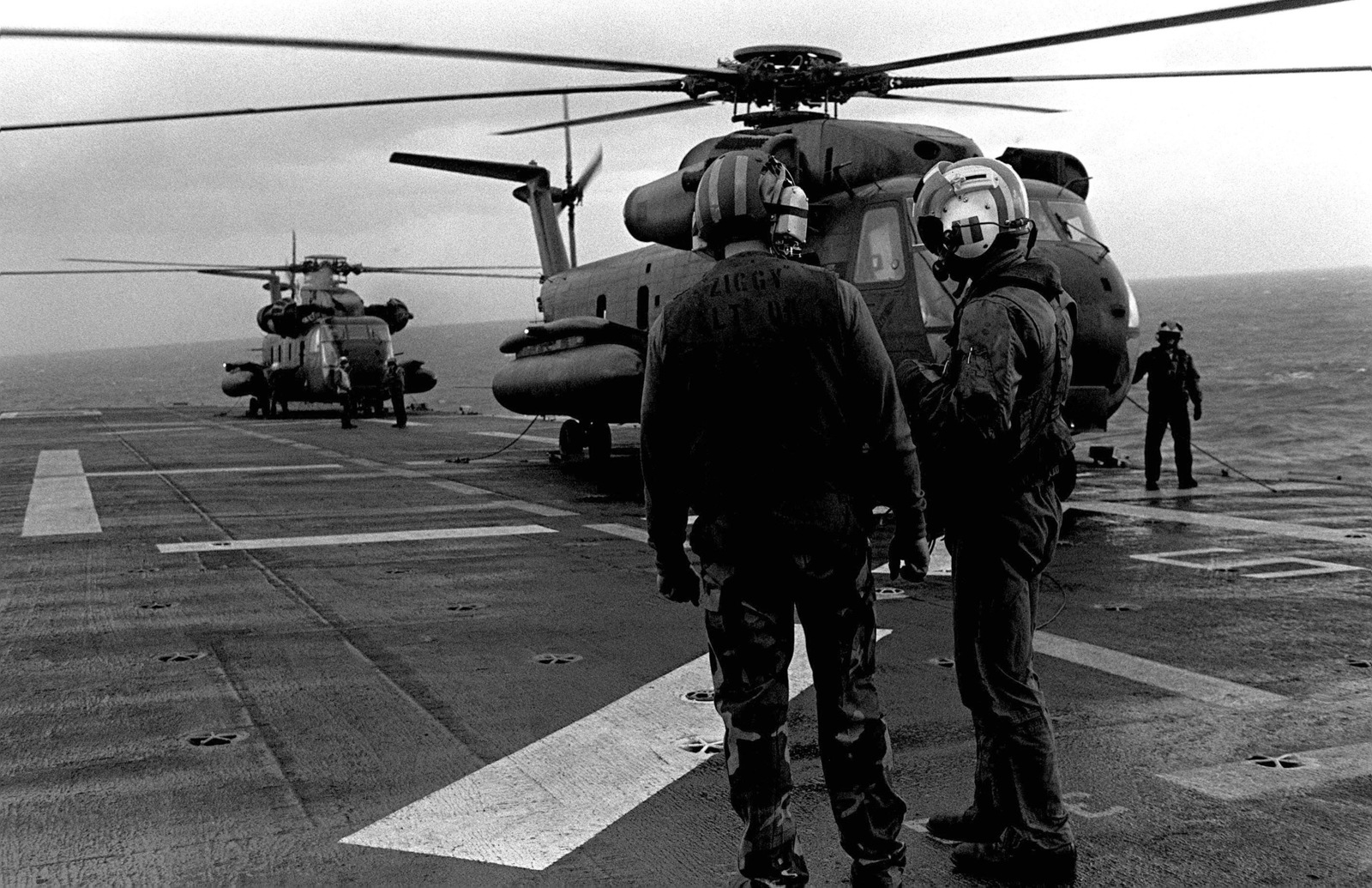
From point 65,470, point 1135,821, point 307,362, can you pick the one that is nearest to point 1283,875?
point 1135,821

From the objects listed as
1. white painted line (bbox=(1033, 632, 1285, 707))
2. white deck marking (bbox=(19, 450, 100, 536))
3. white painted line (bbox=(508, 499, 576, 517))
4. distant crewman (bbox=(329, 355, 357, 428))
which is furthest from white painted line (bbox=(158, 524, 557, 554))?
distant crewman (bbox=(329, 355, 357, 428))

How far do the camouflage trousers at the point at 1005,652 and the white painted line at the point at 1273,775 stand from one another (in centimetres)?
88

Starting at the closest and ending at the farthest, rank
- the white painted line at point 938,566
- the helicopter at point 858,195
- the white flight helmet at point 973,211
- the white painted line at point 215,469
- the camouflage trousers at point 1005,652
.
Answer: the camouflage trousers at point 1005,652, the white flight helmet at point 973,211, the white painted line at point 938,566, the helicopter at point 858,195, the white painted line at point 215,469

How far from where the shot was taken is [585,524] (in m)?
11.7

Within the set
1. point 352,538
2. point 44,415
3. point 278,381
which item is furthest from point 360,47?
point 44,415

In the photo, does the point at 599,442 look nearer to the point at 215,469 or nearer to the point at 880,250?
the point at 215,469

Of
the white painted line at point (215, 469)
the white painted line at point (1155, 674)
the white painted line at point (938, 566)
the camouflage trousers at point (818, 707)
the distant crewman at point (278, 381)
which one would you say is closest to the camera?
the camouflage trousers at point (818, 707)

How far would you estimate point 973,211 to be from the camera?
4.13 m

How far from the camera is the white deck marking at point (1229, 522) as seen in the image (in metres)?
10.5

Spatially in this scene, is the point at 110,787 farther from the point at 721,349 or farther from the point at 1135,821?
the point at 1135,821

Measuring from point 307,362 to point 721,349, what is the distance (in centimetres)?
3249

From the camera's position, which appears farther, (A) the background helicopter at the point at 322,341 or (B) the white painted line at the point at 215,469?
(A) the background helicopter at the point at 322,341

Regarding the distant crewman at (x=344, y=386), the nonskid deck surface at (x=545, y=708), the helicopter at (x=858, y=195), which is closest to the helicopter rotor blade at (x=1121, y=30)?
the helicopter at (x=858, y=195)

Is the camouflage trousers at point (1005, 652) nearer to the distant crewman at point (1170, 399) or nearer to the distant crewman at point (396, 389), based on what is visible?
the distant crewman at point (1170, 399)
